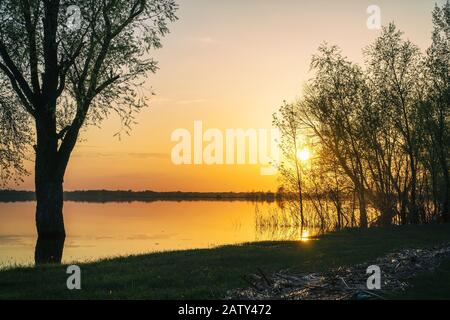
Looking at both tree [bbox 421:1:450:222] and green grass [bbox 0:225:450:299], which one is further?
tree [bbox 421:1:450:222]

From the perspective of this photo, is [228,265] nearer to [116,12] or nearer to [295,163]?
[116,12]

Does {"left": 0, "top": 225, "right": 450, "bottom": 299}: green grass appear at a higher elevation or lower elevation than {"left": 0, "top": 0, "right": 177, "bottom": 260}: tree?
lower

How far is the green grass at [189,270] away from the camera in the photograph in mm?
15922

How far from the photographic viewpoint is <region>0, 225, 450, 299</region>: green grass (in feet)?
52.2

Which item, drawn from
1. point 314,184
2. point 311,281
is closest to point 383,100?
point 314,184

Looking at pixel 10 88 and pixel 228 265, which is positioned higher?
pixel 10 88

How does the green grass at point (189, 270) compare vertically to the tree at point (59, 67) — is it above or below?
below

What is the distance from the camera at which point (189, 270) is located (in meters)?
19.8

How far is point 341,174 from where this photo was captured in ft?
163

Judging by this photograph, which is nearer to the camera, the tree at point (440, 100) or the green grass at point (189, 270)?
the green grass at point (189, 270)

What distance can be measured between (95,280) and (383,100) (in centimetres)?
3451

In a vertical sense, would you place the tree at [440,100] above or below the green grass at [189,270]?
above

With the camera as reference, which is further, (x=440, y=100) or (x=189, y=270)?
(x=440, y=100)

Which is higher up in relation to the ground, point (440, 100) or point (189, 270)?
point (440, 100)
